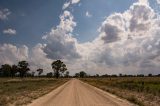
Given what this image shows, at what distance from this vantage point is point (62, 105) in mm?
18750

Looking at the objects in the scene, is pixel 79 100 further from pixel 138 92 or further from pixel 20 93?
pixel 138 92

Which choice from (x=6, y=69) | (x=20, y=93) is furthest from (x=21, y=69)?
(x=20, y=93)

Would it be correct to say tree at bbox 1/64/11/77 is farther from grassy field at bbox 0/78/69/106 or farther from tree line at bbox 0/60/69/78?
grassy field at bbox 0/78/69/106

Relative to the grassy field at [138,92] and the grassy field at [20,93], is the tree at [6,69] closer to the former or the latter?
→ the grassy field at [20,93]

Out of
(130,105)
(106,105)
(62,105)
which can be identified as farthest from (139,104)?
(62,105)

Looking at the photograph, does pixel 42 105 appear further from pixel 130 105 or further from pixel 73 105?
pixel 130 105

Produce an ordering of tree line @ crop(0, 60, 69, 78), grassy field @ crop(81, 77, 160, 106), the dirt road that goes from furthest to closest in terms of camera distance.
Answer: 1. tree line @ crop(0, 60, 69, 78)
2. grassy field @ crop(81, 77, 160, 106)
3. the dirt road

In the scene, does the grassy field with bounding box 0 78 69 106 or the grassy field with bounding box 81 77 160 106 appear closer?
the grassy field with bounding box 0 78 69 106

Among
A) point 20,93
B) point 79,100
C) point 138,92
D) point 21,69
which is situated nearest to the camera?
point 79,100

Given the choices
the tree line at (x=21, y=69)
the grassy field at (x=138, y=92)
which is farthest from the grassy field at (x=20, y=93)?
the tree line at (x=21, y=69)

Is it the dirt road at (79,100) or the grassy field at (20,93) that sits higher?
the grassy field at (20,93)

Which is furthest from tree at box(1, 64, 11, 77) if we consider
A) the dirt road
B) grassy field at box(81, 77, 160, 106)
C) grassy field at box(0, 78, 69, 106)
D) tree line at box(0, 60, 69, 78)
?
the dirt road

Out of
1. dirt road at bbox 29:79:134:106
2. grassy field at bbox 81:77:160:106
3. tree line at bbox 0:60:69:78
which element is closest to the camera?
dirt road at bbox 29:79:134:106

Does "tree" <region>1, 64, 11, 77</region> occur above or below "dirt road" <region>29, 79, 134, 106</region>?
above
